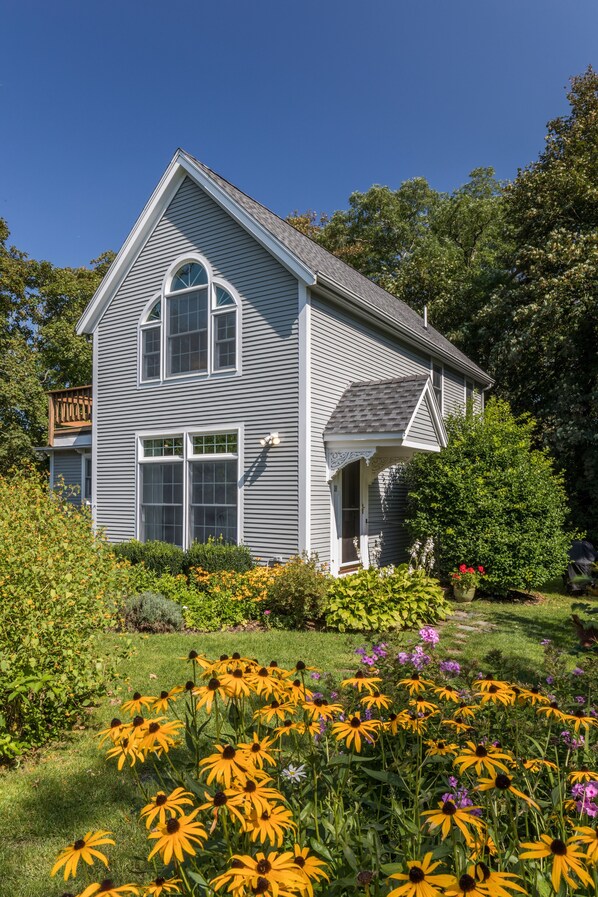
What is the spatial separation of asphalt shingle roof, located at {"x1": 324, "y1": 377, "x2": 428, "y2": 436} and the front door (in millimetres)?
1373

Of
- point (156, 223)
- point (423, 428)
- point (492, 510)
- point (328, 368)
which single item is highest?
point (156, 223)

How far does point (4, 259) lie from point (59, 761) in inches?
1056

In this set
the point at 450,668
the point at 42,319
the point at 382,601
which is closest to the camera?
the point at 450,668

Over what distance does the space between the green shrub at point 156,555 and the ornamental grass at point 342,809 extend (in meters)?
7.19

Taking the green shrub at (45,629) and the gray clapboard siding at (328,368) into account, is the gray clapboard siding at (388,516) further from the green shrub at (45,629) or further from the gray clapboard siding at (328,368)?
the green shrub at (45,629)

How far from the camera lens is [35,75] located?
50.2 ft

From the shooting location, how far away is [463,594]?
10.6 m

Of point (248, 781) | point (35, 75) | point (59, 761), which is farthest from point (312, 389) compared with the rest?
point (35, 75)

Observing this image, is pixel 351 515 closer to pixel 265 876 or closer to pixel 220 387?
pixel 220 387

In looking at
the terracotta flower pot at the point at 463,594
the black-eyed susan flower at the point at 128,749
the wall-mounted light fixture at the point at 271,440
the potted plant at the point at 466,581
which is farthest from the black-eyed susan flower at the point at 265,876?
the terracotta flower pot at the point at 463,594

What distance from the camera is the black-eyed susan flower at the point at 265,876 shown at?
1217 mm

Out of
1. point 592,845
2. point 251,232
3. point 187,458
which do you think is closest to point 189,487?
point 187,458

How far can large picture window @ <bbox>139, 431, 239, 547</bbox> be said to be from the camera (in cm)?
1091

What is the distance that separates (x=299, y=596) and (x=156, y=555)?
11.2ft
